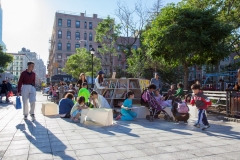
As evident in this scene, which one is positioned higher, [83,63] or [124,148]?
[83,63]

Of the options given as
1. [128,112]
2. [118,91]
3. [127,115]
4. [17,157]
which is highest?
[118,91]

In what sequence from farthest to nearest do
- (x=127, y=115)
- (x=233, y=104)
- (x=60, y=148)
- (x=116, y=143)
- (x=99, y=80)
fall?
(x=99, y=80), (x=233, y=104), (x=127, y=115), (x=116, y=143), (x=60, y=148)

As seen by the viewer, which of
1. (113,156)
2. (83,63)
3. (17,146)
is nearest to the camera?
(113,156)

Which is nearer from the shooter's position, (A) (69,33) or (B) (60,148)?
(B) (60,148)

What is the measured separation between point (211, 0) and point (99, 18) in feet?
172

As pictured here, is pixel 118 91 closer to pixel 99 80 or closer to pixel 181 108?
pixel 99 80

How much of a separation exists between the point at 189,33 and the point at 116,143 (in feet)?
32.5

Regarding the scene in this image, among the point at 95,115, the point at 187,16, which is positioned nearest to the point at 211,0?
the point at 187,16

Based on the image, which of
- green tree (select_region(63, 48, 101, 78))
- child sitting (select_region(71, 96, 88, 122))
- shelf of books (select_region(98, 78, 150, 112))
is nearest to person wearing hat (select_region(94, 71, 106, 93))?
shelf of books (select_region(98, 78, 150, 112))

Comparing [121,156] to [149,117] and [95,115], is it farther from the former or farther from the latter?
[149,117]

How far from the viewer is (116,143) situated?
197 inches

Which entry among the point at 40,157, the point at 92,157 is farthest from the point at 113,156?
the point at 40,157

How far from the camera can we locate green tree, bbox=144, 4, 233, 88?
1334 cm

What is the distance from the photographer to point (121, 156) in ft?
13.5
